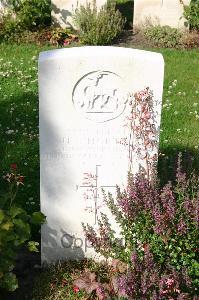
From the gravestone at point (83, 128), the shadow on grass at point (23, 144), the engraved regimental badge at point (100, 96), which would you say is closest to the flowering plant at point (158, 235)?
the gravestone at point (83, 128)

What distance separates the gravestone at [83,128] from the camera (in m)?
3.77

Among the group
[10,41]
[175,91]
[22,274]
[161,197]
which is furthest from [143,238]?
[10,41]

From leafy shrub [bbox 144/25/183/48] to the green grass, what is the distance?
0.53m

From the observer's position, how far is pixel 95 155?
4.05 meters

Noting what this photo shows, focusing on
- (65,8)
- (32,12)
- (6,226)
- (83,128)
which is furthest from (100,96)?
(65,8)

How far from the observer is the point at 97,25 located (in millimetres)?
9906

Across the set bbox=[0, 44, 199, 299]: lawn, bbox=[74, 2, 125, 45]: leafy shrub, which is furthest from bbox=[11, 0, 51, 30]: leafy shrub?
bbox=[0, 44, 199, 299]: lawn

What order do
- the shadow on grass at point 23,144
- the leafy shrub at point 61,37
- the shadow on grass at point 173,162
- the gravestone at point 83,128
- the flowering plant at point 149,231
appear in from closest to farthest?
1. the flowering plant at point 149,231
2. the gravestone at point 83,128
3. the shadow on grass at point 173,162
4. the shadow on grass at point 23,144
5. the leafy shrub at point 61,37

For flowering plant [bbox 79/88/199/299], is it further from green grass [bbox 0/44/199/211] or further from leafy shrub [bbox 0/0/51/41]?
leafy shrub [bbox 0/0/51/41]

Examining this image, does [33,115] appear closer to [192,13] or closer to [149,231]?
[149,231]

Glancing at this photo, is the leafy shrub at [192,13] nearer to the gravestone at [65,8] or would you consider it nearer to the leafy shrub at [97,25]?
the leafy shrub at [97,25]

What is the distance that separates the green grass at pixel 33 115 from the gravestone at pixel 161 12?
1.36 metres

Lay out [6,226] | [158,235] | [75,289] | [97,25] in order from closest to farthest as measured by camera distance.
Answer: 1. [6,226]
2. [158,235]
3. [75,289]
4. [97,25]

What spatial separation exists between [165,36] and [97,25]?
1.30 metres
